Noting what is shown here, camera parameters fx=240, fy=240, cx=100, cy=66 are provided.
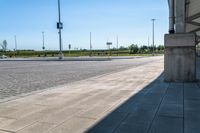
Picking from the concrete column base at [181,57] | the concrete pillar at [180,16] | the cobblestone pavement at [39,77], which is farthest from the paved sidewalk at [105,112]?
the concrete pillar at [180,16]

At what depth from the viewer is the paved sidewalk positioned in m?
4.51

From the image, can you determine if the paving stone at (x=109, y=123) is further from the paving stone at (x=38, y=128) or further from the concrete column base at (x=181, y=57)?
the concrete column base at (x=181, y=57)

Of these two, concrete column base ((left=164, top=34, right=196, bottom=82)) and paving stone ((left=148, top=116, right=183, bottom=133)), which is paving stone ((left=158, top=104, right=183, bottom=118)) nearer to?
paving stone ((left=148, top=116, right=183, bottom=133))

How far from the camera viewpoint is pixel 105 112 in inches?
220

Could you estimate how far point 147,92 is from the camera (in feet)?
26.4

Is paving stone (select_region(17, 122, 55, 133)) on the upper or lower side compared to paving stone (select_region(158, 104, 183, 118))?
lower

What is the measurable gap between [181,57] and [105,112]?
576cm

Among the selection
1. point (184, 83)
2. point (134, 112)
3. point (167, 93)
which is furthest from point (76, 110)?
point (184, 83)

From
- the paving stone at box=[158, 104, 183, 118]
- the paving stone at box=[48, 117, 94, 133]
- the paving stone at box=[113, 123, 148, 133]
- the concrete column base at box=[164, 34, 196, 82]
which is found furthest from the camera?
the concrete column base at box=[164, 34, 196, 82]

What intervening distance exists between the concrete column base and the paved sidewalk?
2.19 metres

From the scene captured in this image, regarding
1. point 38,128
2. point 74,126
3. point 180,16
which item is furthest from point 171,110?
point 180,16

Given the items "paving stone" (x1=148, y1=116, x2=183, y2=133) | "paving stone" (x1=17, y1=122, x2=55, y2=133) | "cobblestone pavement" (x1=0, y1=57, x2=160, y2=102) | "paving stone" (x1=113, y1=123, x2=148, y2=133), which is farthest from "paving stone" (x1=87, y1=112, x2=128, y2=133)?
"cobblestone pavement" (x1=0, y1=57, x2=160, y2=102)

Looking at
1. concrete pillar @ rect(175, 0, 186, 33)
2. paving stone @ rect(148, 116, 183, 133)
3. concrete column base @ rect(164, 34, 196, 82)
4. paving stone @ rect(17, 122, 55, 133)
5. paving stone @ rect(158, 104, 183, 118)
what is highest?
concrete pillar @ rect(175, 0, 186, 33)

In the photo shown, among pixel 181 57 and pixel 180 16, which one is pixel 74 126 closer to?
pixel 181 57
